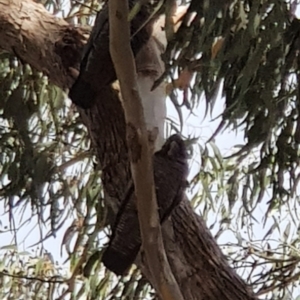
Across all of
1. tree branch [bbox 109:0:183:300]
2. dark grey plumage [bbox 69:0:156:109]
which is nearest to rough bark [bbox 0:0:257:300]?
dark grey plumage [bbox 69:0:156:109]

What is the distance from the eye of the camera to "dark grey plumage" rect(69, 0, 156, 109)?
3.99 feet

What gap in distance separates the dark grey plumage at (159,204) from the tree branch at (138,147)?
0.57 ft

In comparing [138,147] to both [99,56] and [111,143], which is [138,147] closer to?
[99,56]

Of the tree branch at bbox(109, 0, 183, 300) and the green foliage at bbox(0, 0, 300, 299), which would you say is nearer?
the tree branch at bbox(109, 0, 183, 300)

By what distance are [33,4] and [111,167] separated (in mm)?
395

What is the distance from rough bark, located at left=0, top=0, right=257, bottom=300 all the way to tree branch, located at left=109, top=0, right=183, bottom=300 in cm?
24

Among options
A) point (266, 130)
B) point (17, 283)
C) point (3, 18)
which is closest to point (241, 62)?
point (266, 130)

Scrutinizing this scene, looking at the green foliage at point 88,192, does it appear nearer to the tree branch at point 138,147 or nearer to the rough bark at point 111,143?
the rough bark at point 111,143

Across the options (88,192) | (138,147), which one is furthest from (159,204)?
(88,192)

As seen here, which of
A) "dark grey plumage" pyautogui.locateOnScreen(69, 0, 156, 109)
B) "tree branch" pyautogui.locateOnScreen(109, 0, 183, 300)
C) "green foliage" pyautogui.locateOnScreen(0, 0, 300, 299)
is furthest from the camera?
"green foliage" pyautogui.locateOnScreen(0, 0, 300, 299)

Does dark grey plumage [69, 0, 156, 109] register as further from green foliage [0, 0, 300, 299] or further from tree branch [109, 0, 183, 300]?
tree branch [109, 0, 183, 300]

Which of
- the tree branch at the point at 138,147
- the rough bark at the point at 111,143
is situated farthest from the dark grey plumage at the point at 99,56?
the tree branch at the point at 138,147

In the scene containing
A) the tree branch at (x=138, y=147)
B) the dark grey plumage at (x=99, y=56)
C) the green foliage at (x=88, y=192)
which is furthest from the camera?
the green foliage at (x=88, y=192)

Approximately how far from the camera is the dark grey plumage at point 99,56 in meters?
1.22
